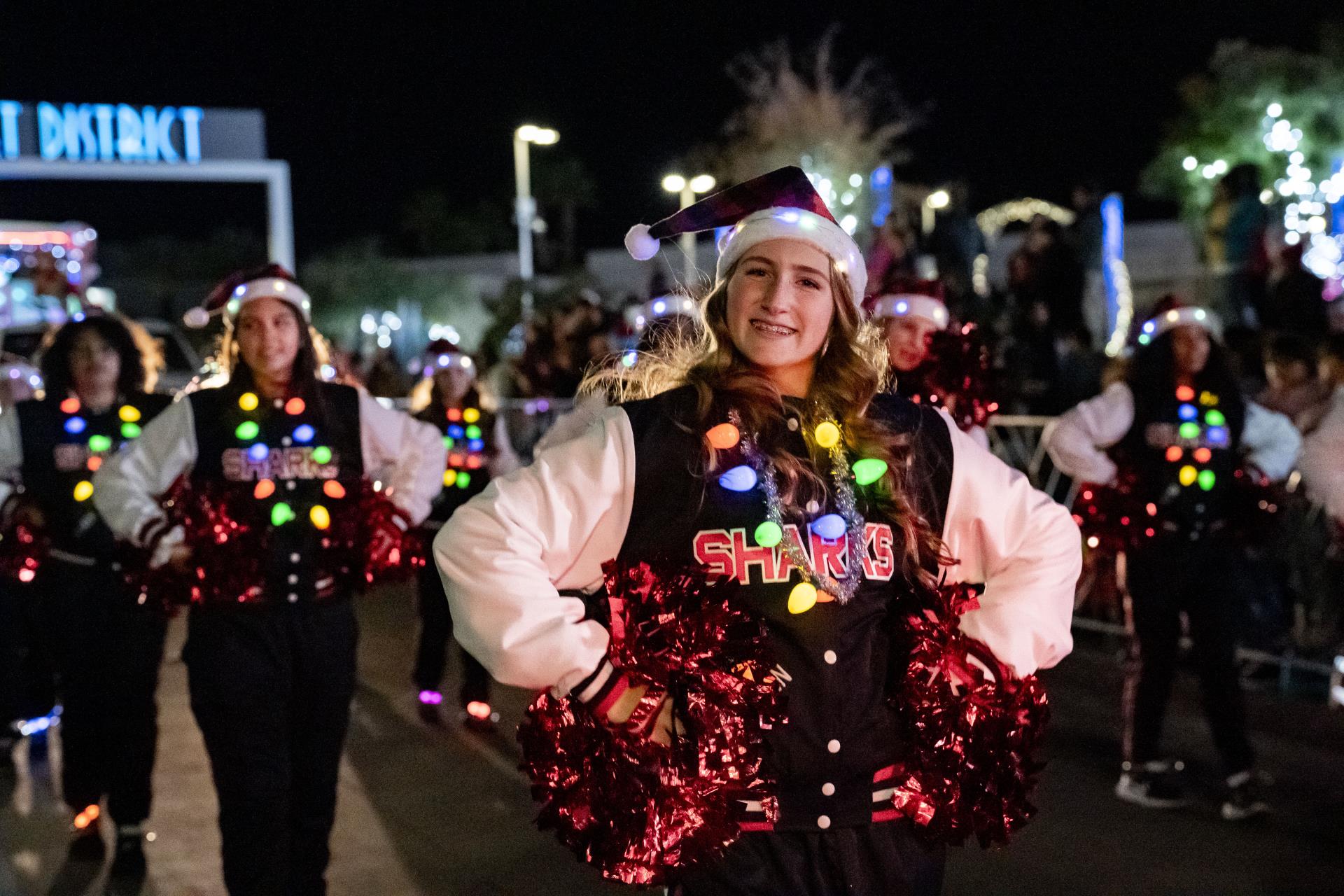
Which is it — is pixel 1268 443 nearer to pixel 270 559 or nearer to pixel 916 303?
pixel 916 303

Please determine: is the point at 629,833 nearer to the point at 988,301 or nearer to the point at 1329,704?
the point at 1329,704

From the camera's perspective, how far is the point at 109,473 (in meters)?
5.09

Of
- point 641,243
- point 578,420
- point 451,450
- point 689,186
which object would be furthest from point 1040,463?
point 689,186

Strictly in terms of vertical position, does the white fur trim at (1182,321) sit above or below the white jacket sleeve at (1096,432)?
above

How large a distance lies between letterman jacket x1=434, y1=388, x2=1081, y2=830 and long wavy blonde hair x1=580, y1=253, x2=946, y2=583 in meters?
0.04

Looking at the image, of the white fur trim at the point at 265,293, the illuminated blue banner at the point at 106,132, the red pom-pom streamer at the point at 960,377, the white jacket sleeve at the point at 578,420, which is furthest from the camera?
the illuminated blue banner at the point at 106,132

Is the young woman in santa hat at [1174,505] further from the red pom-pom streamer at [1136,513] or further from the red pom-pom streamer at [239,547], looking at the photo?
the red pom-pom streamer at [239,547]

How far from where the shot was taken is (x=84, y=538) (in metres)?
6.26

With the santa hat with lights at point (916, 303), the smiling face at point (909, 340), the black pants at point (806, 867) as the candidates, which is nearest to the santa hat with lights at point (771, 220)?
the black pants at point (806, 867)

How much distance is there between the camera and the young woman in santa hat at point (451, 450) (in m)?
8.62

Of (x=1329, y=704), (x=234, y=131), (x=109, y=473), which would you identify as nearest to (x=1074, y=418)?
(x=1329, y=704)

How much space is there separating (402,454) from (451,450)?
3425 mm

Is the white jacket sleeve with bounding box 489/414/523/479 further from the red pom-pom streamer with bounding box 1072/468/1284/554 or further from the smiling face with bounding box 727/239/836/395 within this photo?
the smiling face with bounding box 727/239/836/395

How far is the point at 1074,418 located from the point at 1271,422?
3.11ft
